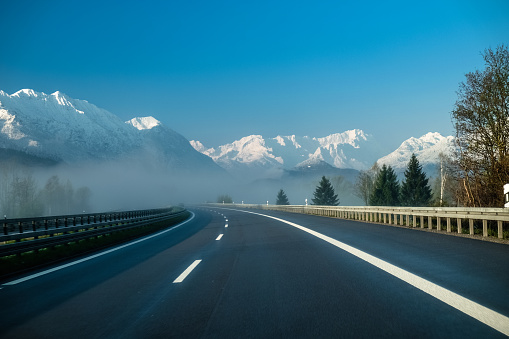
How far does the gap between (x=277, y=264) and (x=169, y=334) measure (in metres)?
4.42

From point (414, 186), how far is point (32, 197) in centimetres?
9441

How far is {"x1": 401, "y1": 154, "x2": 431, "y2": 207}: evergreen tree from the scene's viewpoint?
62344 mm

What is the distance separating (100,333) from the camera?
4.04m

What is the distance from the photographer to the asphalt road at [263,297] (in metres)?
4.00

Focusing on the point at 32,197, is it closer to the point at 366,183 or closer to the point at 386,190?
the point at 366,183

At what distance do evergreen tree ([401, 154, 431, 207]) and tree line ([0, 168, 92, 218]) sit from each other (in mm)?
81475

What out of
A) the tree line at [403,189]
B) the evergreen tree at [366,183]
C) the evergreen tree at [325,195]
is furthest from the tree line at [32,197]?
the evergreen tree at [366,183]

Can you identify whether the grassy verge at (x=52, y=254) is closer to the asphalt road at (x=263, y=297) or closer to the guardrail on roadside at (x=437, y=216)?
the asphalt road at (x=263, y=297)

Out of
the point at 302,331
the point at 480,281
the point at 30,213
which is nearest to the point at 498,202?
the point at 480,281

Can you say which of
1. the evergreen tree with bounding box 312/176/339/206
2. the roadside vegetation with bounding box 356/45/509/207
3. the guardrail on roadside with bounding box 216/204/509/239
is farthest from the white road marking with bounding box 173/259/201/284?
the evergreen tree with bounding box 312/176/339/206

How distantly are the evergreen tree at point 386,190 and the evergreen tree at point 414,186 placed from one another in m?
3.02

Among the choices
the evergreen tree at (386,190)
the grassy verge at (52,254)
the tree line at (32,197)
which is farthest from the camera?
the tree line at (32,197)

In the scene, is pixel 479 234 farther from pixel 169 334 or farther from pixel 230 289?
pixel 169 334

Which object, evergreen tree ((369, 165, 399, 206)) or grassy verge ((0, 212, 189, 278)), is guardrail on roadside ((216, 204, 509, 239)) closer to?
grassy verge ((0, 212, 189, 278))
